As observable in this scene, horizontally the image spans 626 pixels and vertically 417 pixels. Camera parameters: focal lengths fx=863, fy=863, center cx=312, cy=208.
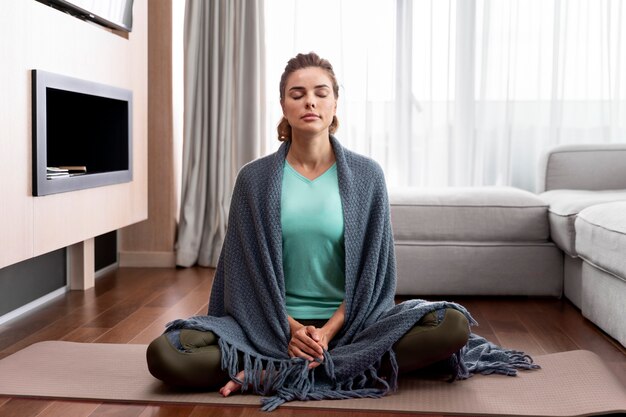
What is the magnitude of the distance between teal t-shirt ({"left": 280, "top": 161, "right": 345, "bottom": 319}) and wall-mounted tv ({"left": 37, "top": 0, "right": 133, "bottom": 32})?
1434 millimetres

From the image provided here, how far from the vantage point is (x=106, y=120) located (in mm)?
4020

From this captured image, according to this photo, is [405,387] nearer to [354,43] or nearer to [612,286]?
[612,286]

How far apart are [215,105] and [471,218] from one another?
1.71 meters

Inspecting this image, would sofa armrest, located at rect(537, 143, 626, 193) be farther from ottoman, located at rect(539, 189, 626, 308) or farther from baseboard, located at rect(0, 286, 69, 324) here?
baseboard, located at rect(0, 286, 69, 324)

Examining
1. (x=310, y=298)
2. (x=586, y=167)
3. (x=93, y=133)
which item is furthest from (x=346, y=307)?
(x=586, y=167)

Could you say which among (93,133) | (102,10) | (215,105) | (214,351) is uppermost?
(102,10)

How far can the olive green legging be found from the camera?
88.4 inches

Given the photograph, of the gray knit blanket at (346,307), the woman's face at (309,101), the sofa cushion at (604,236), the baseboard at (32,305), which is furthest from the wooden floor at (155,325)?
the woman's face at (309,101)

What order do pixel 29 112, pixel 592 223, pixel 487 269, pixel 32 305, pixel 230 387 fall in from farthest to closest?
pixel 487 269
pixel 32 305
pixel 592 223
pixel 29 112
pixel 230 387

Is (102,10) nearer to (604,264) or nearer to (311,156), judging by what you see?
(311,156)

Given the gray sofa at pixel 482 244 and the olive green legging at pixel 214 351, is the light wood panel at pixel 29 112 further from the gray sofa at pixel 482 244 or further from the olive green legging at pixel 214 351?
the gray sofa at pixel 482 244

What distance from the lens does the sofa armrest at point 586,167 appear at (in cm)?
438

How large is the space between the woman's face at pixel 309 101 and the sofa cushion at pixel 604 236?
1.11 metres

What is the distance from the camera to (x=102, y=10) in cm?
366
